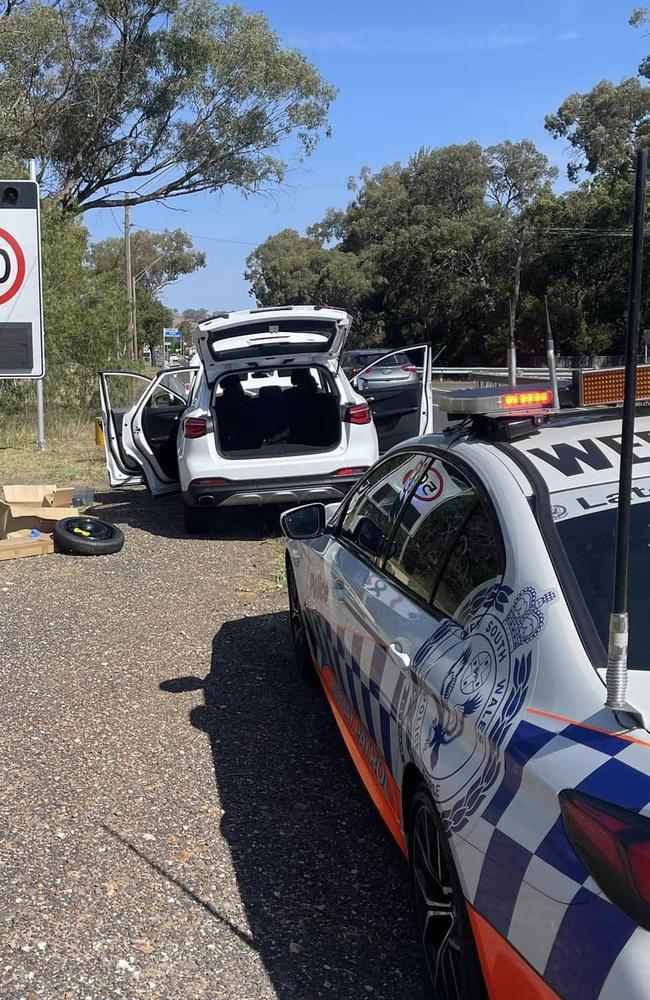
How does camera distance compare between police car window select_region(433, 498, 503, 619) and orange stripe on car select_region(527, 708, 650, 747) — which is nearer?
orange stripe on car select_region(527, 708, 650, 747)

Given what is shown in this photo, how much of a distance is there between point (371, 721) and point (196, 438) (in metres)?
6.00

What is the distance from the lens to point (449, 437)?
346 centimetres

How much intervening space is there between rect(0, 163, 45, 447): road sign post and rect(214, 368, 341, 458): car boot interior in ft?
6.36

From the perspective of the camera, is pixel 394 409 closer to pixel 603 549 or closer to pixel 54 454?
pixel 54 454

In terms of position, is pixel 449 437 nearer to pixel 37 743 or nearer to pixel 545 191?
pixel 37 743

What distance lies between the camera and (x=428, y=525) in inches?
131

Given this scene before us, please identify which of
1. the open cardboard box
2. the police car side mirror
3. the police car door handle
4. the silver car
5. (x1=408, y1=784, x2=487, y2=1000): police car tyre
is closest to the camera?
Answer: (x1=408, y1=784, x2=487, y2=1000): police car tyre

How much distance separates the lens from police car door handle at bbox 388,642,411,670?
2.91 meters

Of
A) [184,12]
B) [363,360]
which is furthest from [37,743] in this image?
[184,12]

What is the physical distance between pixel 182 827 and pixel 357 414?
5.96 meters

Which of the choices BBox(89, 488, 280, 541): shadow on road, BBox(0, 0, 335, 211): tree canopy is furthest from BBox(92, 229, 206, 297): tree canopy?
BBox(89, 488, 280, 541): shadow on road

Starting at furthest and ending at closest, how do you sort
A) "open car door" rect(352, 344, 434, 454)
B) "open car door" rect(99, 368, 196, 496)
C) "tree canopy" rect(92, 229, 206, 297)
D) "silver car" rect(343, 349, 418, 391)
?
"tree canopy" rect(92, 229, 206, 297) → "silver car" rect(343, 349, 418, 391) → "open car door" rect(352, 344, 434, 454) → "open car door" rect(99, 368, 196, 496)

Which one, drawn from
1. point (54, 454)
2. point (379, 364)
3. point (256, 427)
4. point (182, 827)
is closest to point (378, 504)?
point (182, 827)

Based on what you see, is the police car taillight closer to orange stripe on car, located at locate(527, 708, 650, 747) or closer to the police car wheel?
orange stripe on car, located at locate(527, 708, 650, 747)
